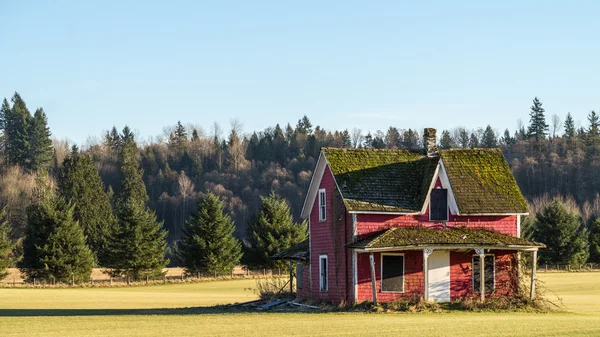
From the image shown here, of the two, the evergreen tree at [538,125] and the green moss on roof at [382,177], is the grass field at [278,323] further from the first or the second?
the evergreen tree at [538,125]

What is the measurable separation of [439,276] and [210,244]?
4183cm

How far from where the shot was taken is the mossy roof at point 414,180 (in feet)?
142

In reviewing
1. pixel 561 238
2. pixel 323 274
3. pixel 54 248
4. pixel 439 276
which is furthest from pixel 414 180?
pixel 561 238

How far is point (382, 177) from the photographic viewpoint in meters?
44.6

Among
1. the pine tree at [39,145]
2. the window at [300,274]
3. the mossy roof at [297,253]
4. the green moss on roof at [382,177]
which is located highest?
the pine tree at [39,145]

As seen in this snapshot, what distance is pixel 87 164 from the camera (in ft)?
387

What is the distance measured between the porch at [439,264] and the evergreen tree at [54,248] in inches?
1615

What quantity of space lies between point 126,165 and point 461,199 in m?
100


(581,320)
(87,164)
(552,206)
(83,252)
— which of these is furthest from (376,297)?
(87,164)

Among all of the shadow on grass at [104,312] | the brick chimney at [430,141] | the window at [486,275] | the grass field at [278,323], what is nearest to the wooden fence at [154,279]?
the grass field at [278,323]

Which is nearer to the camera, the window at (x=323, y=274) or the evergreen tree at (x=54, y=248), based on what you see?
the window at (x=323, y=274)

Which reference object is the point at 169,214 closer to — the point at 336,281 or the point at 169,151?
the point at 169,151

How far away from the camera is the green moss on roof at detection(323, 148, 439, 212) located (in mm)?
43094

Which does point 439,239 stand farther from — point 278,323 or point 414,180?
point 278,323
